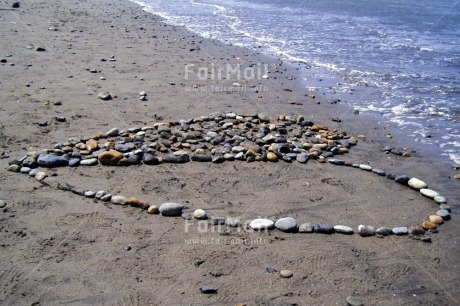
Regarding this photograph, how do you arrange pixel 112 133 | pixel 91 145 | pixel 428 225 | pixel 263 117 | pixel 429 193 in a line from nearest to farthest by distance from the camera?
pixel 428 225 < pixel 429 193 < pixel 91 145 < pixel 112 133 < pixel 263 117

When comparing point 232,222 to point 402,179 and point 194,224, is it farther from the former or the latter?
point 402,179

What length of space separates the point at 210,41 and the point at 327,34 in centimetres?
→ 703

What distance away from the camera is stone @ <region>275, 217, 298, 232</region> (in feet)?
18.8

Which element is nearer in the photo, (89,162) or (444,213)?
(444,213)

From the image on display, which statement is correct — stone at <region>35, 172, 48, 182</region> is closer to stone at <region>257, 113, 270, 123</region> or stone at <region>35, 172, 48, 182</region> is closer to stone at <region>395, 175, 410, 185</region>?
stone at <region>257, 113, 270, 123</region>

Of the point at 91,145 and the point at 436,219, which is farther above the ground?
the point at 91,145

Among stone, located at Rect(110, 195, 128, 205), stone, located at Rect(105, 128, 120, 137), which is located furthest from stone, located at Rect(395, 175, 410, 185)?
stone, located at Rect(105, 128, 120, 137)

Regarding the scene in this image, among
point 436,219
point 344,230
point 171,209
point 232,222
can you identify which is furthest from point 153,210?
point 436,219

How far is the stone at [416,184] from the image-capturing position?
Result: 705 centimetres

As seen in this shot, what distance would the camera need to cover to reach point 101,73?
1245 centimetres

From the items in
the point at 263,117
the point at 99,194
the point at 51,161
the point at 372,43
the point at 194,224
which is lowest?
the point at 194,224

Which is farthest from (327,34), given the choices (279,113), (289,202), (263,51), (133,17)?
(289,202)

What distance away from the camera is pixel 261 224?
5.77m

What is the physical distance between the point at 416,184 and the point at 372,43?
48.8ft
